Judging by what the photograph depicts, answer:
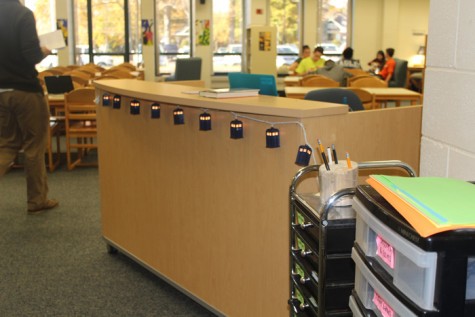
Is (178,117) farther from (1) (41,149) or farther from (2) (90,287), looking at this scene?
(1) (41,149)

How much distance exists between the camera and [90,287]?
10.9 feet

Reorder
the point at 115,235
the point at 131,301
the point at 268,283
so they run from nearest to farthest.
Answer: the point at 268,283 → the point at 131,301 → the point at 115,235

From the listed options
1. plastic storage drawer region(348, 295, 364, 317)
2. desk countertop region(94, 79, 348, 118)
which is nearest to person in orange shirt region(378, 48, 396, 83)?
desk countertop region(94, 79, 348, 118)

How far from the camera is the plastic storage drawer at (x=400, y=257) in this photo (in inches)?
40.6

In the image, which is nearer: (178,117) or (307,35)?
(178,117)

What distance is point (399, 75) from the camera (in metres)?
12.6

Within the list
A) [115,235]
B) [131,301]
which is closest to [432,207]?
[131,301]

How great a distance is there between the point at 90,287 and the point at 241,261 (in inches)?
44.0

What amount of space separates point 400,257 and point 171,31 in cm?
1469

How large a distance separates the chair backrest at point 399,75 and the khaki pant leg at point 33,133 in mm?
9251

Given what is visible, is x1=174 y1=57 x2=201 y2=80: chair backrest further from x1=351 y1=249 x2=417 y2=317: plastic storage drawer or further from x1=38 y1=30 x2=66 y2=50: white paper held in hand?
x1=351 y1=249 x2=417 y2=317: plastic storage drawer

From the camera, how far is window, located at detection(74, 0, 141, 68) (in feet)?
48.6

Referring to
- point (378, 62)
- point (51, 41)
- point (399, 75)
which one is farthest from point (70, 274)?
point (378, 62)

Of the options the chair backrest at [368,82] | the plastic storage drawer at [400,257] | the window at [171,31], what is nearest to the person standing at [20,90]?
the plastic storage drawer at [400,257]
